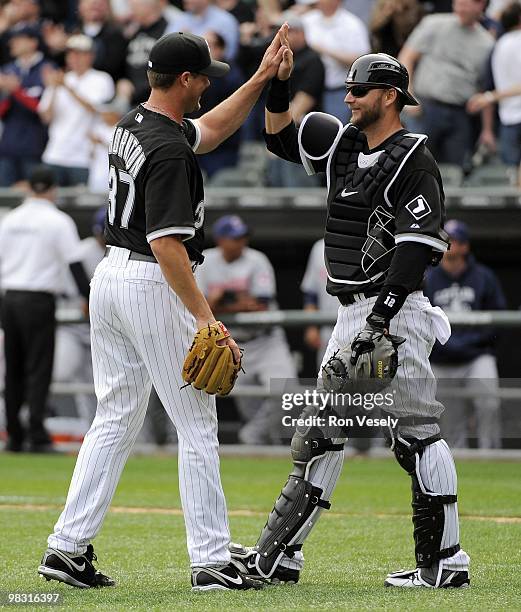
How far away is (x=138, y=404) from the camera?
5.09m

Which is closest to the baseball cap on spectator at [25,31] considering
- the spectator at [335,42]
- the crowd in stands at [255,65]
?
the crowd in stands at [255,65]

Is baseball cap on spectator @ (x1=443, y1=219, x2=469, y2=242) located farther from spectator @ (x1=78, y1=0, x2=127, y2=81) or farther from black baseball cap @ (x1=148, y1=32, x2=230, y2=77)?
black baseball cap @ (x1=148, y1=32, x2=230, y2=77)

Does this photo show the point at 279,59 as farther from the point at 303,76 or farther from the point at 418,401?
the point at 303,76

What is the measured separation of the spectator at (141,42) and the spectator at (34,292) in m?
2.35

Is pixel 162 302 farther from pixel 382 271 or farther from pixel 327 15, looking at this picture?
pixel 327 15

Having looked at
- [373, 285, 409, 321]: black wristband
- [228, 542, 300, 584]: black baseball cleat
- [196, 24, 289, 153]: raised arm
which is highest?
[196, 24, 289, 153]: raised arm

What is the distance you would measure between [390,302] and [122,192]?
113 cm

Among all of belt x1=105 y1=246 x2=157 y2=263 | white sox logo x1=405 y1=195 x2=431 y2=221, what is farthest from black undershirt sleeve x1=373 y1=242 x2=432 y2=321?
belt x1=105 y1=246 x2=157 y2=263

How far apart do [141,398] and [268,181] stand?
7651 mm

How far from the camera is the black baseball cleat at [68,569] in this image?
498 cm

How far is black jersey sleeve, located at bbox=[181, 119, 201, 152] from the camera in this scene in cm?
528

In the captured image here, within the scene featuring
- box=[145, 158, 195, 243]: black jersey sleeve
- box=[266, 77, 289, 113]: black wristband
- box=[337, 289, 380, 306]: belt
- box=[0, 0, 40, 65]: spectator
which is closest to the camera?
box=[145, 158, 195, 243]: black jersey sleeve

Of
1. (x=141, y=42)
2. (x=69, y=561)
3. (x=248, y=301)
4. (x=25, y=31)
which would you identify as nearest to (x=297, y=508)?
(x=69, y=561)

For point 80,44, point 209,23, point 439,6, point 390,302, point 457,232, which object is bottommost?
point 390,302
